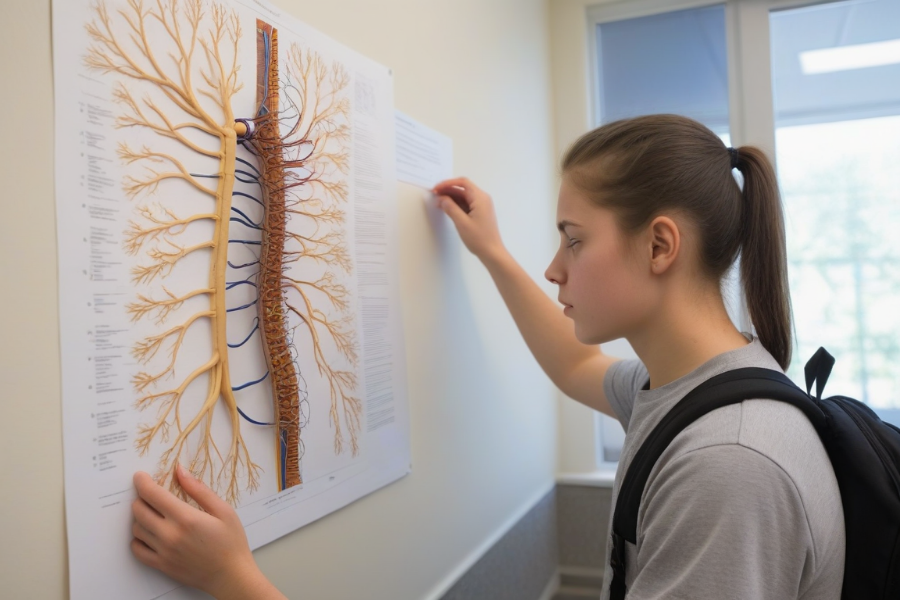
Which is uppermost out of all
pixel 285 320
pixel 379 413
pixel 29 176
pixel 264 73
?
pixel 264 73

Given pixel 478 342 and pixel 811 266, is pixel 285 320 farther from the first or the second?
pixel 811 266

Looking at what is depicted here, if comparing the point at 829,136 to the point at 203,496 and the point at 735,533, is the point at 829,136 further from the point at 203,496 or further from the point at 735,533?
the point at 203,496

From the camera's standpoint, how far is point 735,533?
634 millimetres

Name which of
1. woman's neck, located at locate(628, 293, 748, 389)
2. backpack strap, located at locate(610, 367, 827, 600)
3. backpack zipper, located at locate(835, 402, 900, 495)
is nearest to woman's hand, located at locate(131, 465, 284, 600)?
backpack strap, located at locate(610, 367, 827, 600)

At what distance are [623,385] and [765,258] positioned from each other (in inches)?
14.6

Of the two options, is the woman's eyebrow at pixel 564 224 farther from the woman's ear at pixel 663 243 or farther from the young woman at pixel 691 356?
the woman's ear at pixel 663 243

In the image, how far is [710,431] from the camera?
0.70 metres

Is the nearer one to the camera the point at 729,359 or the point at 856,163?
the point at 729,359

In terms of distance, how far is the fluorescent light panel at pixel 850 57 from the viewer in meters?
1.86

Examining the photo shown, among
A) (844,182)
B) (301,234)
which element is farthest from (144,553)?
(844,182)

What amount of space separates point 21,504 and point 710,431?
2.16 feet

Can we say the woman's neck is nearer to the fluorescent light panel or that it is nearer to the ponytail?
the ponytail

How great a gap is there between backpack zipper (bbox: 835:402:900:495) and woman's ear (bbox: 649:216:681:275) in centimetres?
27

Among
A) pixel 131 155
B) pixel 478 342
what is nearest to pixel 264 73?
pixel 131 155
